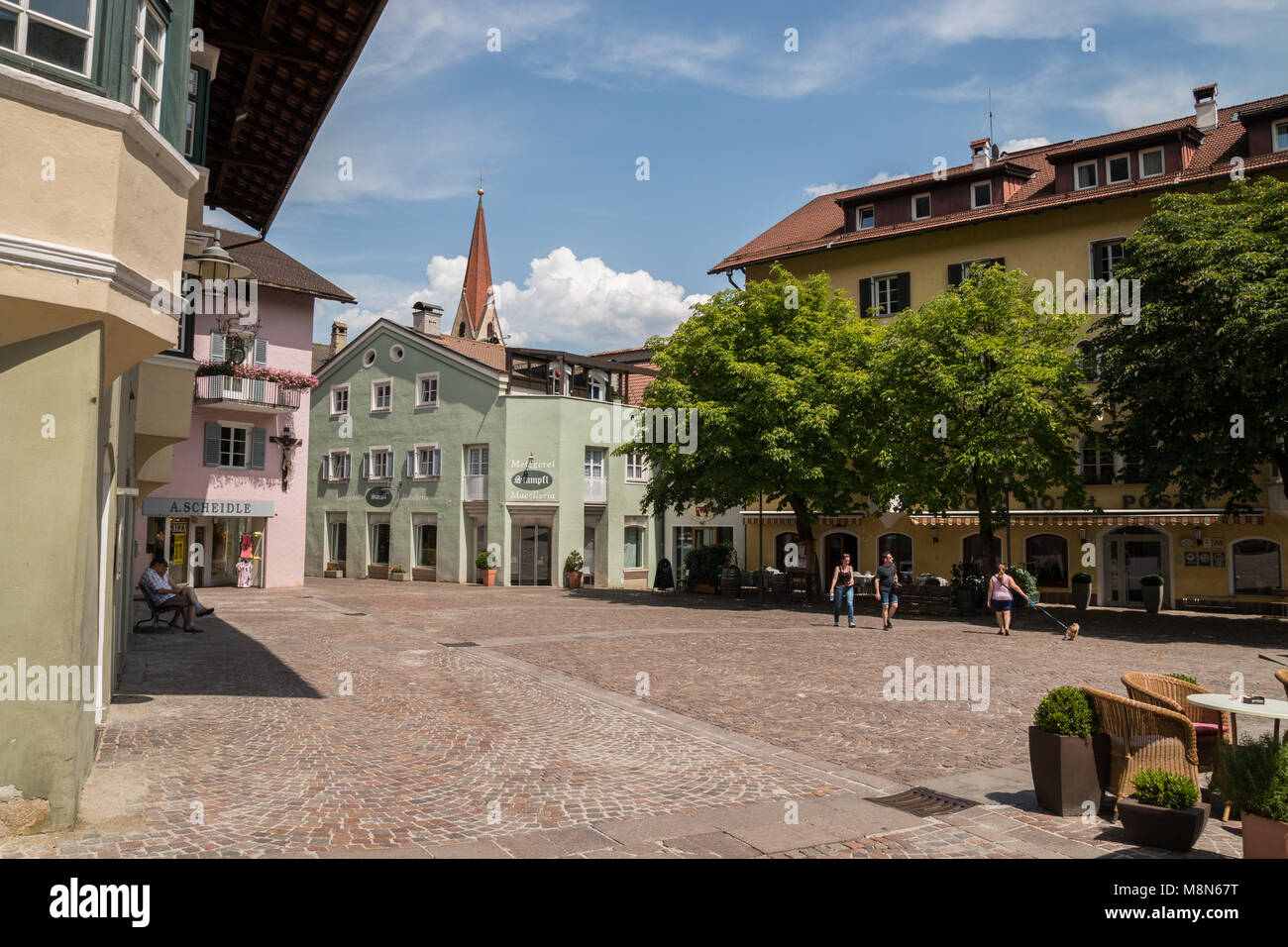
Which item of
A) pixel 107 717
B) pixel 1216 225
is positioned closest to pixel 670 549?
pixel 1216 225

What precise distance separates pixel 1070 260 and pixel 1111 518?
9.32m

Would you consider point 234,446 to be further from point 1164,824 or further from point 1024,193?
point 1164,824

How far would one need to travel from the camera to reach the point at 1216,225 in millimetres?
23000

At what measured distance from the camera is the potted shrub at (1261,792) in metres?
5.43

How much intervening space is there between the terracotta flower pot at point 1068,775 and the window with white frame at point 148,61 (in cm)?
885

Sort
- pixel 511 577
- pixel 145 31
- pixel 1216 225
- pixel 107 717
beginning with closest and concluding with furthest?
pixel 145 31
pixel 107 717
pixel 1216 225
pixel 511 577

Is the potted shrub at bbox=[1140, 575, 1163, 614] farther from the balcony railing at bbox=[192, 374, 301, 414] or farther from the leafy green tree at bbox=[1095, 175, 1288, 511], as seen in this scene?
the balcony railing at bbox=[192, 374, 301, 414]

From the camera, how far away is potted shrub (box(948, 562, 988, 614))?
2681cm

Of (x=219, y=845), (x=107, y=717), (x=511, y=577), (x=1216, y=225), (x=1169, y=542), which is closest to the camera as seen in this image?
(x=219, y=845)

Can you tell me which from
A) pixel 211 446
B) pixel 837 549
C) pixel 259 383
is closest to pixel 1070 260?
pixel 837 549

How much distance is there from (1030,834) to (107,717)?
29.4ft

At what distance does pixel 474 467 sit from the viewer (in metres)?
40.0

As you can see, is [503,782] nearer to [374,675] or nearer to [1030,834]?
[1030,834]

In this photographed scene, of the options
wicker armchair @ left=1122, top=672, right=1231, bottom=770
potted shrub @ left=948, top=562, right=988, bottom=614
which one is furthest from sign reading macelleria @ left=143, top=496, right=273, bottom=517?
wicker armchair @ left=1122, top=672, right=1231, bottom=770
